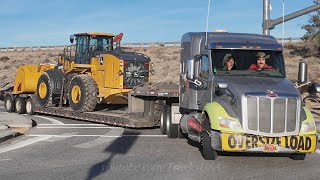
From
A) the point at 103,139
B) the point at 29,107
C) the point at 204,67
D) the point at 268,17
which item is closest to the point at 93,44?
the point at 29,107

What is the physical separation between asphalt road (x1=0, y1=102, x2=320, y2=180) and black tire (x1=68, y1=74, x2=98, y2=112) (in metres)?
3.96

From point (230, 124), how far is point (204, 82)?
6.41ft

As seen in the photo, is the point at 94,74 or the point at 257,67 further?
the point at 94,74

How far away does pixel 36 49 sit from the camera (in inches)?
3359

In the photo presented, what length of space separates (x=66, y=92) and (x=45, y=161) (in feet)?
34.8

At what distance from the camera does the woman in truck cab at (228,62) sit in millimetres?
11344

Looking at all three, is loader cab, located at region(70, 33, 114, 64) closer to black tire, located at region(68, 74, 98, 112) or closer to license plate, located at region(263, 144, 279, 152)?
black tire, located at region(68, 74, 98, 112)

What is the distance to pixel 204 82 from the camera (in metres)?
11.5

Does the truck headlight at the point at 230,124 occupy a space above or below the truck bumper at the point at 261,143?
above

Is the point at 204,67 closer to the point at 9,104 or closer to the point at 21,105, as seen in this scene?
the point at 21,105

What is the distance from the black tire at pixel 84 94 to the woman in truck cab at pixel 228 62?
8.09 m

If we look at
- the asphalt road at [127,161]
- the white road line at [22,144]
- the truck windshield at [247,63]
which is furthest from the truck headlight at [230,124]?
the white road line at [22,144]

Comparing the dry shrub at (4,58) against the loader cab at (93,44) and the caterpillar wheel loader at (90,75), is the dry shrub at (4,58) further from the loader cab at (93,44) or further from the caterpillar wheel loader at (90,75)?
the loader cab at (93,44)

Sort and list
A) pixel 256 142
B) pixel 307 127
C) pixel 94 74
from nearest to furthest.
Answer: pixel 256 142, pixel 307 127, pixel 94 74
